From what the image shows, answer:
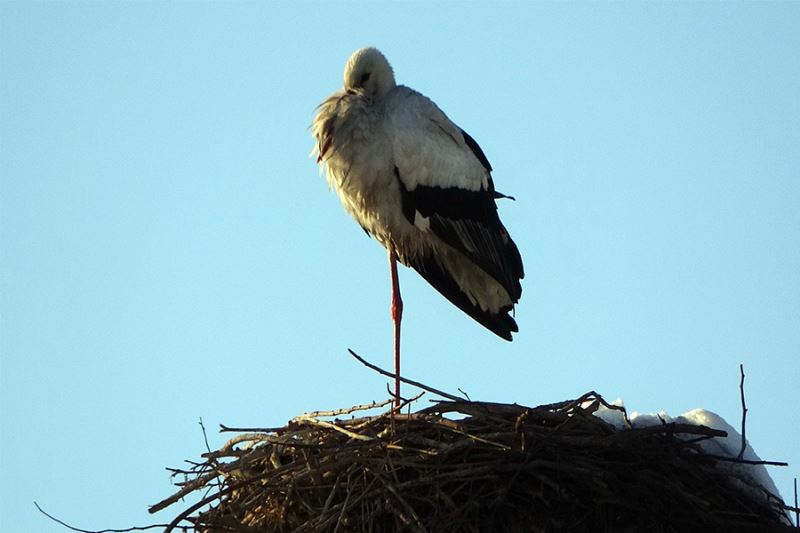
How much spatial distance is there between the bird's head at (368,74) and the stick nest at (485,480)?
101 inches

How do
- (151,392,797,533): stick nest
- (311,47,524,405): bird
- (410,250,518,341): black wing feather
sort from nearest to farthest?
(151,392,797,533): stick nest
(311,47,524,405): bird
(410,250,518,341): black wing feather

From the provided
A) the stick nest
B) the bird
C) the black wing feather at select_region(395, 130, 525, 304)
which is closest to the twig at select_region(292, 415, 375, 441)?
the stick nest

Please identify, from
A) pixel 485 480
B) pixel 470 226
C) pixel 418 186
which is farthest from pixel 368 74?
pixel 485 480

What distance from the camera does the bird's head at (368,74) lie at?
29.3ft

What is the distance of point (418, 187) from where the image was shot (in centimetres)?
866

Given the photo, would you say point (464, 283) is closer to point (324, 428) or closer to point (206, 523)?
point (324, 428)

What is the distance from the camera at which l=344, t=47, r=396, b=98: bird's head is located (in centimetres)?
895

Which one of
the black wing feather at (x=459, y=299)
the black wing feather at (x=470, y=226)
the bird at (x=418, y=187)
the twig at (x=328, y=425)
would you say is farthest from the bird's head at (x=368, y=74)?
the twig at (x=328, y=425)

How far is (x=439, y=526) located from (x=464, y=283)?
278 cm

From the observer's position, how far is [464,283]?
896 cm

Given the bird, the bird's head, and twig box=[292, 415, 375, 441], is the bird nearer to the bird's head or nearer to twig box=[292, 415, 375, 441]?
the bird's head

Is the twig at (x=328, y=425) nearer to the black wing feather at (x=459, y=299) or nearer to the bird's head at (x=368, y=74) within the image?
the black wing feather at (x=459, y=299)

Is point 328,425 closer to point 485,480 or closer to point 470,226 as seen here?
point 485,480

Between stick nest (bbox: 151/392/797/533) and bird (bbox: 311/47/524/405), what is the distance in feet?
6.61
